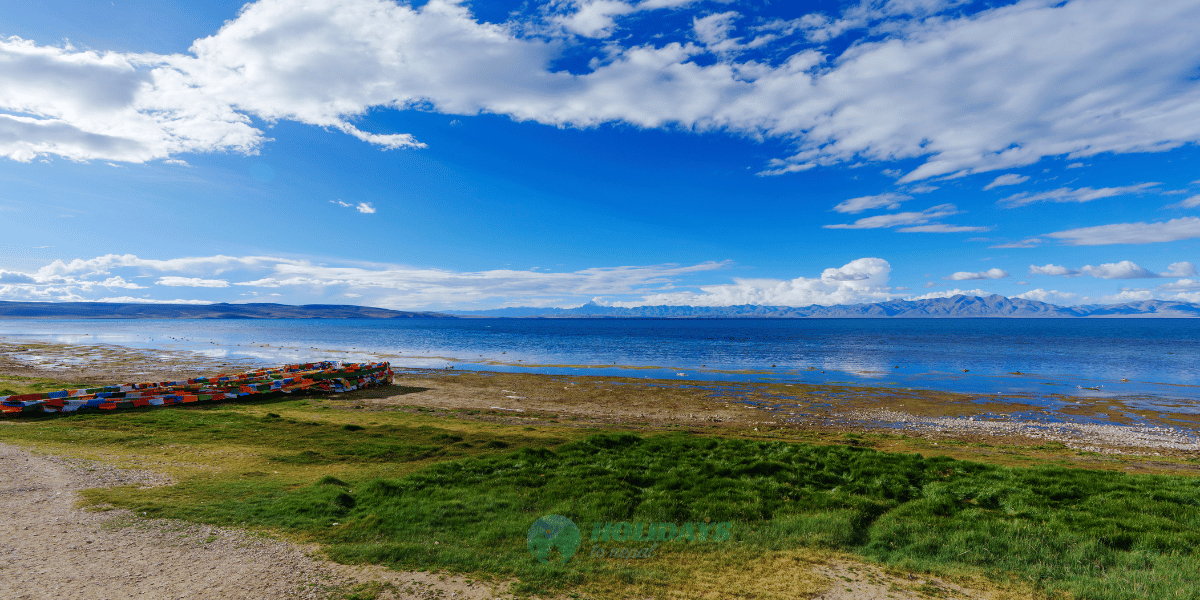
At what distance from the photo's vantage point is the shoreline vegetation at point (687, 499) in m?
10.1

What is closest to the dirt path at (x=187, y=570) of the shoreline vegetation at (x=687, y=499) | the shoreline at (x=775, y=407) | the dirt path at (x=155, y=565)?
the dirt path at (x=155, y=565)

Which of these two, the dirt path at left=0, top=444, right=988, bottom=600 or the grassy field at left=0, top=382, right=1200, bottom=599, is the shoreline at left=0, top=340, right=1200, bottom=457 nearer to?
the grassy field at left=0, top=382, right=1200, bottom=599

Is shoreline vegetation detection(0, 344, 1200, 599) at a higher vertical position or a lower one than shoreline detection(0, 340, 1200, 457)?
higher

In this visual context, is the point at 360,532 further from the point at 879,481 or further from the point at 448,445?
the point at 879,481

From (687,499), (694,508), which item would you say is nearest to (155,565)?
(694,508)

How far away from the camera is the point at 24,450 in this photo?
62.1 ft

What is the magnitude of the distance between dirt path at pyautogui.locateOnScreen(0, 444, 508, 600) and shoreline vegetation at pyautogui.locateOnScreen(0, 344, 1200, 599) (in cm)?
54

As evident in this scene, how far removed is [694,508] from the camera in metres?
13.3

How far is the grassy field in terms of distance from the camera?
10.2 meters

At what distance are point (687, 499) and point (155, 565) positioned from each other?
1241cm

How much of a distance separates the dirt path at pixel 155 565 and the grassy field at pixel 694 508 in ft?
2.22

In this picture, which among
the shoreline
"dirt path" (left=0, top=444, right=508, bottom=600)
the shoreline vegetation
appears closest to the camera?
"dirt path" (left=0, top=444, right=508, bottom=600)

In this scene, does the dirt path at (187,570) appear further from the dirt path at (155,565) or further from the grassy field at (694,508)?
the grassy field at (694,508)

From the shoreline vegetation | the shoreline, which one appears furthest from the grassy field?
the shoreline
